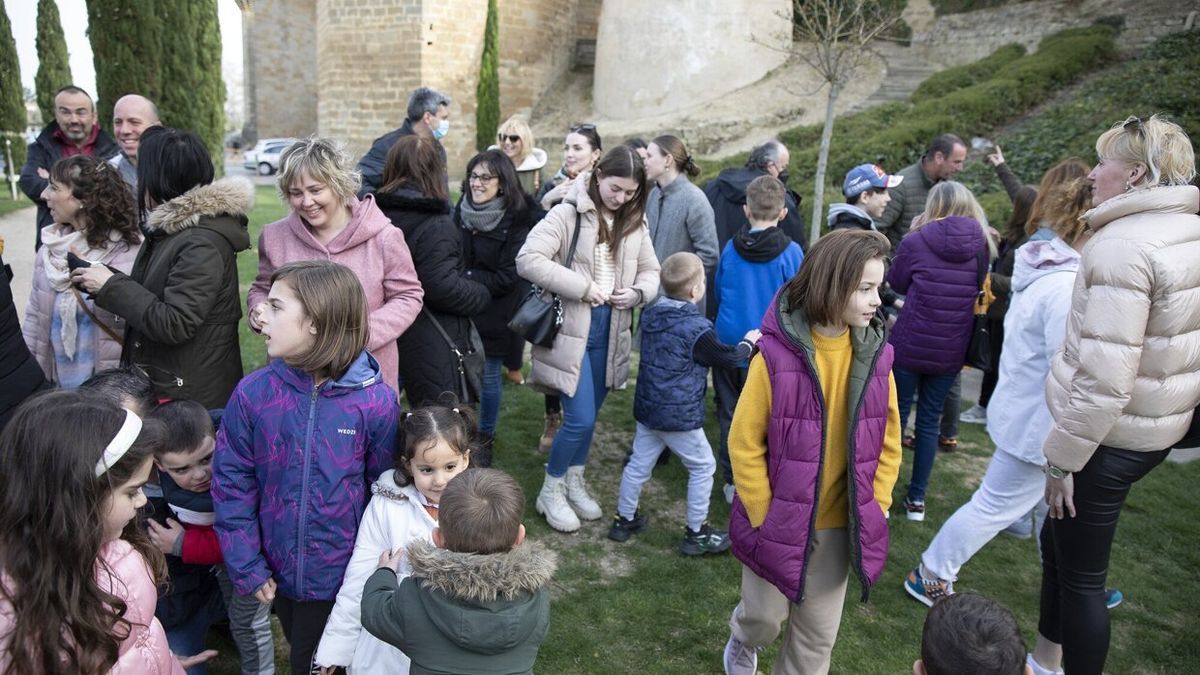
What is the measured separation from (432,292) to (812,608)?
2.09 metres

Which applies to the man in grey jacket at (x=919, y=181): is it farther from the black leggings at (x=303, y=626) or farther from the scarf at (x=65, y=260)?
the scarf at (x=65, y=260)

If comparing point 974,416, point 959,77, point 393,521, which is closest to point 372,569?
point 393,521

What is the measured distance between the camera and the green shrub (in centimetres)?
1527

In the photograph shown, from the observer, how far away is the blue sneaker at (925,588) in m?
3.59

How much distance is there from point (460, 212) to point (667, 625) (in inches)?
99.7

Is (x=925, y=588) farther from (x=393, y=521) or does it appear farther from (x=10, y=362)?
(x=10, y=362)

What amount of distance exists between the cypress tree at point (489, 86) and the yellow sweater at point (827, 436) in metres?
17.2

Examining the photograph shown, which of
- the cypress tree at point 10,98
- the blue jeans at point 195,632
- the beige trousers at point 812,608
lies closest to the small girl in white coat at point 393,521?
the blue jeans at point 195,632

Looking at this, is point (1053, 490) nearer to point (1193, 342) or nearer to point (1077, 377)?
point (1077, 377)

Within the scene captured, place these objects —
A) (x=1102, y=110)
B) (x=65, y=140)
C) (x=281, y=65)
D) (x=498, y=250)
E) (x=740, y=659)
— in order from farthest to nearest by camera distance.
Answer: (x=281, y=65), (x=1102, y=110), (x=65, y=140), (x=498, y=250), (x=740, y=659)

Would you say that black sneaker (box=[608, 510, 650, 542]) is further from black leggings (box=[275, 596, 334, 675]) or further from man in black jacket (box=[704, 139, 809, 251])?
man in black jacket (box=[704, 139, 809, 251])

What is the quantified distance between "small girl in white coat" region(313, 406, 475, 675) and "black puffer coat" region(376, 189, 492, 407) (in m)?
1.22

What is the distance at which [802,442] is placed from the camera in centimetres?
251

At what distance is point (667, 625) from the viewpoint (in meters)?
3.39
